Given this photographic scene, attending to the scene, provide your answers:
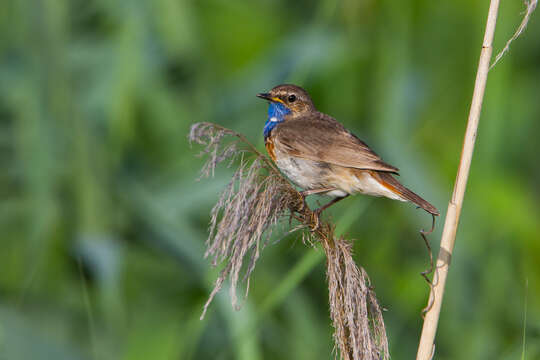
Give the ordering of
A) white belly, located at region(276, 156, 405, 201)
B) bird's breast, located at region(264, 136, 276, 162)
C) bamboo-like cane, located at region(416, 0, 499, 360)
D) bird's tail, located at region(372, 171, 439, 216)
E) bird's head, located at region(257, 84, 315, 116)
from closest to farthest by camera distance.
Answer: bamboo-like cane, located at region(416, 0, 499, 360), bird's tail, located at region(372, 171, 439, 216), white belly, located at region(276, 156, 405, 201), bird's breast, located at region(264, 136, 276, 162), bird's head, located at region(257, 84, 315, 116)

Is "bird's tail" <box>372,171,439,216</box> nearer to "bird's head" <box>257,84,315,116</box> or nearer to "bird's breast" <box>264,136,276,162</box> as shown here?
"bird's breast" <box>264,136,276,162</box>

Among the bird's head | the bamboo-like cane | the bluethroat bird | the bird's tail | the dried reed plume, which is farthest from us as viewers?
the bird's head

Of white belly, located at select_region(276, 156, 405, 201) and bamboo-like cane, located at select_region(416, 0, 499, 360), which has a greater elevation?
bamboo-like cane, located at select_region(416, 0, 499, 360)

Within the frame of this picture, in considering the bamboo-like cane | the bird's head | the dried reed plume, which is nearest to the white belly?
the bird's head

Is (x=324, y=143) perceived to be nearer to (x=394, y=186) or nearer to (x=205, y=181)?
(x=394, y=186)

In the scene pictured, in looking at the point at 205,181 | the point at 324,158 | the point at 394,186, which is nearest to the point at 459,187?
the point at 394,186

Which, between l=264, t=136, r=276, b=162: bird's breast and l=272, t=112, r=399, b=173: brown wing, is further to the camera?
l=264, t=136, r=276, b=162: bird's breast

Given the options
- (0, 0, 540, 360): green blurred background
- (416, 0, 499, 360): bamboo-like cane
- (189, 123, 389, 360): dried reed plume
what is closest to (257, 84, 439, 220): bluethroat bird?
(0, 0, 540, 360): green blurred background

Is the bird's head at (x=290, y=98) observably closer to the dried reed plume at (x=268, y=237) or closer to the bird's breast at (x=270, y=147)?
the bird's breast at (x=270, y=147)
